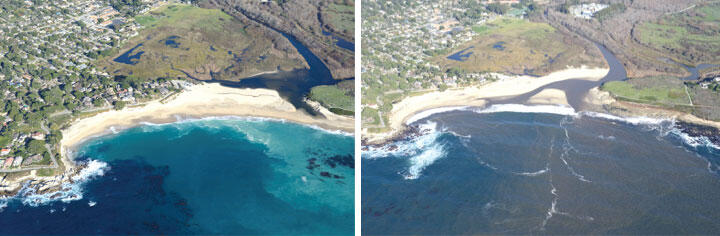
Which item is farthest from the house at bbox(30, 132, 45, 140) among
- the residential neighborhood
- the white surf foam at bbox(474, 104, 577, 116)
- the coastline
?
the coastline

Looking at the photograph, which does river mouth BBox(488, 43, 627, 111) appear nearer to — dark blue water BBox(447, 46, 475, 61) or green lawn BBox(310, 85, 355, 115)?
dark blue water BBox(447, 46, 475, 61)

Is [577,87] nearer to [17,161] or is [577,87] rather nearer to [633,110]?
[633,110]

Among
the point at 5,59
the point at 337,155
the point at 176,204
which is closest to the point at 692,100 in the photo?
the point at 337,155

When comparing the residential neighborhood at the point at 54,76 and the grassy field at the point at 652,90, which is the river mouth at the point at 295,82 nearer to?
the residential neighborhood at the point at 54,76

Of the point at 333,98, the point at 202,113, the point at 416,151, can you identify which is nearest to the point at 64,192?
the point at 202,113

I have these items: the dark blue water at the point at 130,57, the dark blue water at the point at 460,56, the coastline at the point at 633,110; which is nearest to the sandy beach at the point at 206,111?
the dark blue water at the point at 130,57
